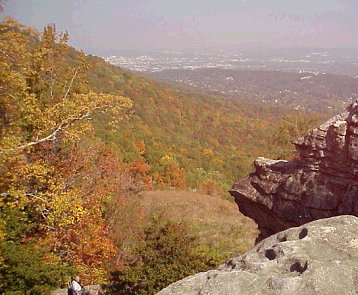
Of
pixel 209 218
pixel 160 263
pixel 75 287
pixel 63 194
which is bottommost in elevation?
pixel 209 218

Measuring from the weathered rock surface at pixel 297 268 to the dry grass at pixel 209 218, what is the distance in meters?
10.8

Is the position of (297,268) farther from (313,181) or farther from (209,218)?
(209,218)

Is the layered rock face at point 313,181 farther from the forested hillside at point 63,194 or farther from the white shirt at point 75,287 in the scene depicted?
the white shirt at point 75,287

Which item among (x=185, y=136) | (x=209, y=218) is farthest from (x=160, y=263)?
(x=185, y=136)

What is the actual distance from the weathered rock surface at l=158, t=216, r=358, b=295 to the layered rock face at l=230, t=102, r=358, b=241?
3532 millimetres

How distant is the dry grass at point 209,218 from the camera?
75.9ft

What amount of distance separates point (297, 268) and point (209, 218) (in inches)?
985

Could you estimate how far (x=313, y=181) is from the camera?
12.3 meters

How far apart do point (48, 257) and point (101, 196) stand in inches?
135

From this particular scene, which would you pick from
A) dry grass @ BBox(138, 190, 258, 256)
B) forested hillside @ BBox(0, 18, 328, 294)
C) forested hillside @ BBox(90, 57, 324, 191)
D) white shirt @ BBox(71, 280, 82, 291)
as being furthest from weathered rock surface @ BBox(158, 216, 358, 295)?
forested hillside @ BBox(90, 57, 324, 191)

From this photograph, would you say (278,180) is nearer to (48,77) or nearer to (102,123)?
(48,77)

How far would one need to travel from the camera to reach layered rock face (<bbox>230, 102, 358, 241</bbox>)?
37.3 ft

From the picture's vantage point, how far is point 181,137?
8538cm

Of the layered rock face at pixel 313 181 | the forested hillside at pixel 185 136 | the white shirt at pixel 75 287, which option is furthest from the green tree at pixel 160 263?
the forested hillside at pixel 185 136
